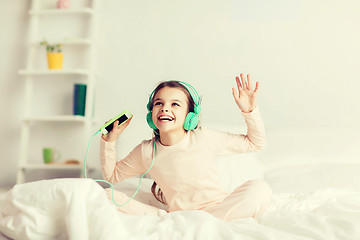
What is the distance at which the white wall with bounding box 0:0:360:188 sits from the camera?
99.9 inches

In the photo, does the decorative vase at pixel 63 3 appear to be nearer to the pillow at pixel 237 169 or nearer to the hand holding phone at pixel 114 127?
the pillow at pixel 237 169

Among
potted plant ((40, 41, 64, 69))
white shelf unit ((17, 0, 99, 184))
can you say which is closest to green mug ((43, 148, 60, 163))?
white shelf unit ((17, 0, 99, 184))

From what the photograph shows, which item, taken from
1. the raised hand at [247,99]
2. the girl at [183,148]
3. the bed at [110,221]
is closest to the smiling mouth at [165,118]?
the girl at [183,148]

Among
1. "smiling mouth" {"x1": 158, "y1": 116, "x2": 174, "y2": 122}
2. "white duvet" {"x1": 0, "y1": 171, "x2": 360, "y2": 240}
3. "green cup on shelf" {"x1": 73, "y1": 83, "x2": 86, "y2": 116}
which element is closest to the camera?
"white duvet" {"x1": 0, "y1": 171, "x2": 360, "y2": 240}

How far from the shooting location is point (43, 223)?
3.15ft

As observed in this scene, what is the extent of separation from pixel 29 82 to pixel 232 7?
1.28 meters

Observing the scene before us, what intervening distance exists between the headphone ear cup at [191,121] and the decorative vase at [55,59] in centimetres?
148

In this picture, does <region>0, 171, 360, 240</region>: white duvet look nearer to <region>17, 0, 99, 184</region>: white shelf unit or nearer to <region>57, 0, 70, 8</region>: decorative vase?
<region>17, 0, 99, 184</region>: white shelf unit

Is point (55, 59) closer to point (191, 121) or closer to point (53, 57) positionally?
point (53, 57)

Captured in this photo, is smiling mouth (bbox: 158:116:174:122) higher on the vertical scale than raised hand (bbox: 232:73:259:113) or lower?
lower

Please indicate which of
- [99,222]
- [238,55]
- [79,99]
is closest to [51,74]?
[79,99]

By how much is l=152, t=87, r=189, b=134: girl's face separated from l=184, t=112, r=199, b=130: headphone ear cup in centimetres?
2

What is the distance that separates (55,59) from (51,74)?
15cm

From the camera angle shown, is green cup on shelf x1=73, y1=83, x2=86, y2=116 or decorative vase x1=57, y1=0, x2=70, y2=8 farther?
decorative vase x1=57, y1=0, x2=70, y2=8
